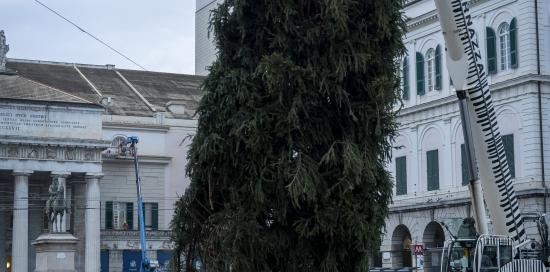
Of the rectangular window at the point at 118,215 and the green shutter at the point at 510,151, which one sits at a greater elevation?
the green shutter at the point at 510,151

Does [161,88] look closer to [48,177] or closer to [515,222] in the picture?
[48,177]

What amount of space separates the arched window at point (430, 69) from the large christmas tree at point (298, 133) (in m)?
34.2

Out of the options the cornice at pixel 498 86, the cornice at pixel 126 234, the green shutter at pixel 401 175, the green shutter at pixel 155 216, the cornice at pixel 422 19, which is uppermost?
the cornice at pixel 422 19

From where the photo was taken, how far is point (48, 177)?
241 feet

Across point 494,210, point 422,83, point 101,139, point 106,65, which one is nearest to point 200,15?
point 106,65

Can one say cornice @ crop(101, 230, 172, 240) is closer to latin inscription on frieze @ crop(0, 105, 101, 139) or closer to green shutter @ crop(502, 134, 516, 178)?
latin inscription on frieze @ crop(0, 105, 101, 139)

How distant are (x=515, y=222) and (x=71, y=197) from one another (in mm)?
55556

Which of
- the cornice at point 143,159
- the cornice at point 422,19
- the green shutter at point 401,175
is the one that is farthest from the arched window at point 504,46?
Answer: the cornice at point 143,159

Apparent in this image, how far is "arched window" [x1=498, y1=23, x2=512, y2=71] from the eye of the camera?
49.5m

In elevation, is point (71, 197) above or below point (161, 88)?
below

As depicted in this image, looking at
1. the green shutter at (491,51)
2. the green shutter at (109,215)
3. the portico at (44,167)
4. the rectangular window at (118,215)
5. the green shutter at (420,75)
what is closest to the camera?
the green shutter at (491,51)

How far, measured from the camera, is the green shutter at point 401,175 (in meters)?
57.2

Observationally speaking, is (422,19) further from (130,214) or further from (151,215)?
(130,214)

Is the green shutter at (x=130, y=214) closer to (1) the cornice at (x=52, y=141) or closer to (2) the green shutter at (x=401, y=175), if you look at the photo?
(1) the cornice at (x=52, y=141)
